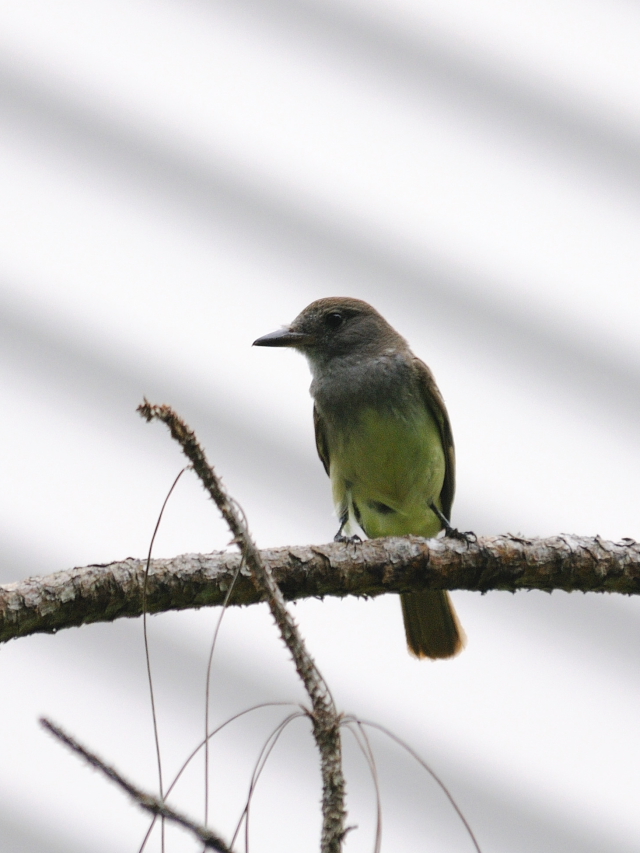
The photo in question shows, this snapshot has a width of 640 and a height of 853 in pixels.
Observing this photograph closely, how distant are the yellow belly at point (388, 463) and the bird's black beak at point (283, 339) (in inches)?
20.8

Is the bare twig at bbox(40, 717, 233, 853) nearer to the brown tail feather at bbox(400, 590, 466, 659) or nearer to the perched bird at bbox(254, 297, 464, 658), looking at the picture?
the perched bird at bbox(254, 297, 464, 658)

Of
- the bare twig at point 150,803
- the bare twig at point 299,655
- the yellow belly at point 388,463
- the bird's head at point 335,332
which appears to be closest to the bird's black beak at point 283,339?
the bird's head at point 335,332

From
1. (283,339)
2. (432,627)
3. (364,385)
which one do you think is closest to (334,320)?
(283,339)

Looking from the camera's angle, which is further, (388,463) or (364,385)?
(364,385)

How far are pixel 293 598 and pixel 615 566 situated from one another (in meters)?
0.99

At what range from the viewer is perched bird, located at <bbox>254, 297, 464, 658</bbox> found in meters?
4.32

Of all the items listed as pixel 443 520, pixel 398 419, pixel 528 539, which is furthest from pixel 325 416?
pixel 528 539

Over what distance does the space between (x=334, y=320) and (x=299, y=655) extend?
11.7 ft

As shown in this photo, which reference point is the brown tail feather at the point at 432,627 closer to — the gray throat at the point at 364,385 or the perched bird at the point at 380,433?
the perched bird at the point at 380,433

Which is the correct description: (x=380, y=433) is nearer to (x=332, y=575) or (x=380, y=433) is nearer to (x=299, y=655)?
(x=332, y=575)


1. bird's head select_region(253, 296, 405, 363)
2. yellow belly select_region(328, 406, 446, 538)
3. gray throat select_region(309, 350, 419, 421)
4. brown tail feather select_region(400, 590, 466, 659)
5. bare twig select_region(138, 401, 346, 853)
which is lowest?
bare twig select_region(138, 401, 346, 853)

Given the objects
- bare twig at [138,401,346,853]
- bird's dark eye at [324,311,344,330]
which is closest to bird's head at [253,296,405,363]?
bird's dark eye at [324,311,344,330]

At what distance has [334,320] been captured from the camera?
4.71m

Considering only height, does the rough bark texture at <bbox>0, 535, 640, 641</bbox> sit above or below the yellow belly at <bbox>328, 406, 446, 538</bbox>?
below
